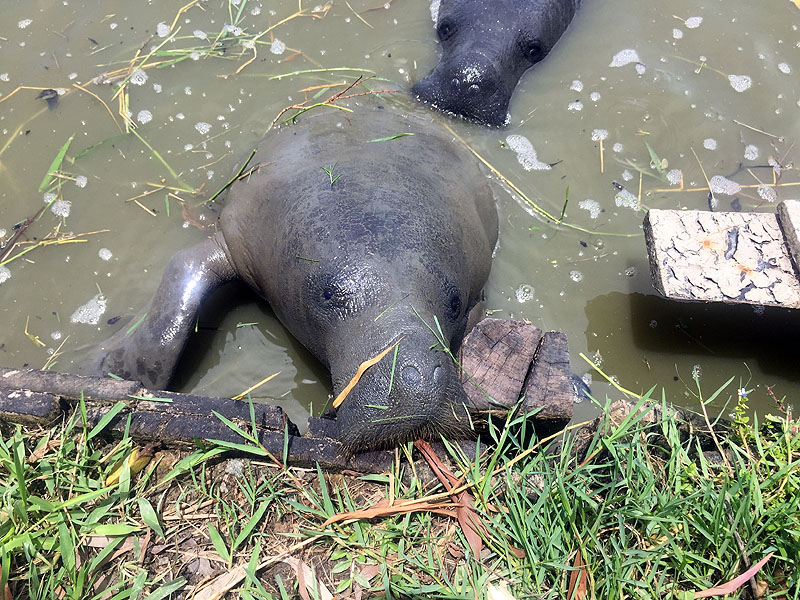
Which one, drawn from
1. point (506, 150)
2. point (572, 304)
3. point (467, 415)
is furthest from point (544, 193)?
point (467, 415)

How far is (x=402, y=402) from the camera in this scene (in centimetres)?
292

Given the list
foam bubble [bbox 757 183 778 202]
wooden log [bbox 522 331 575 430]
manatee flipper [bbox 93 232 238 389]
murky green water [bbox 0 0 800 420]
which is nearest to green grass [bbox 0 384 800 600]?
wooden log [bbox 522 331 575 430]

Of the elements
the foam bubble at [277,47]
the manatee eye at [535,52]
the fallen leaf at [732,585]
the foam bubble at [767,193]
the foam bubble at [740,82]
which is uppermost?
the foam bubble at [277,47]

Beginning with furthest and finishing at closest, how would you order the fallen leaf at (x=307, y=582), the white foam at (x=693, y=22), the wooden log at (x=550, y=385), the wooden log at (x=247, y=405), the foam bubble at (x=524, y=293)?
the white foam at (x=693, y=22) → the foam bubble at (x=524, y=293) → the wooden log at (x=550, y=385) → the wooden log at (x=247, y=405) → the fallen leaf at (x=307, y=582)

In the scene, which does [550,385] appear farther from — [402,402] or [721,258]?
[721,258]

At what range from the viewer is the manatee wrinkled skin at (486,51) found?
5.47 metres

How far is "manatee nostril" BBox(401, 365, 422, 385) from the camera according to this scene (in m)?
2.91

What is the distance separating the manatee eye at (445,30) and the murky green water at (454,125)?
194 millimetres

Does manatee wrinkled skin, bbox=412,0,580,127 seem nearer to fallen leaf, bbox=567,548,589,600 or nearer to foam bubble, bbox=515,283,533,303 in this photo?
foam bubble, bbox=515,283,533,303

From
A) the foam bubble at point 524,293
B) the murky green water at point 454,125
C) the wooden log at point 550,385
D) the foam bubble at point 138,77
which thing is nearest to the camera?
the wooden log at point 550,385

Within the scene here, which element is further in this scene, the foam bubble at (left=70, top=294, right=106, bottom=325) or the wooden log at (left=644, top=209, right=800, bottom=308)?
the foam bubble at (left=70, top=294, right=106, bottom=325)

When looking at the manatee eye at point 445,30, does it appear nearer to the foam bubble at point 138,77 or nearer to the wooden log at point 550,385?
the foam bubble at point 138,77

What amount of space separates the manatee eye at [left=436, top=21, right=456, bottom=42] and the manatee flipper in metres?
3.19

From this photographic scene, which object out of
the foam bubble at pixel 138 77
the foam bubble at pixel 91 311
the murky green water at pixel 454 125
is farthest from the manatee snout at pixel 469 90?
the foam bubble at pixel 91 311
